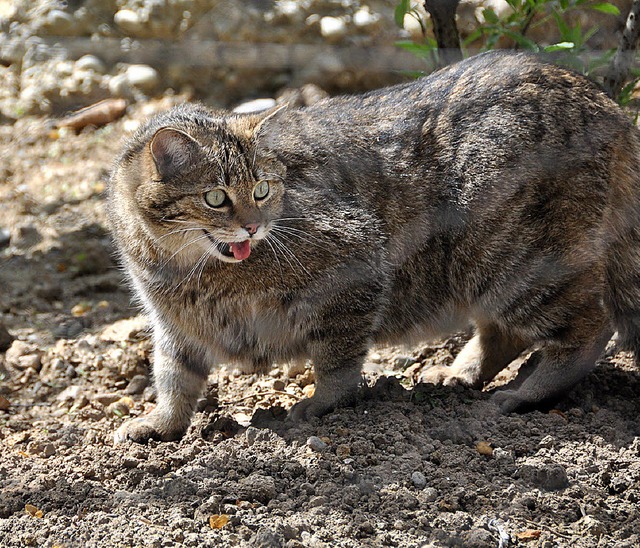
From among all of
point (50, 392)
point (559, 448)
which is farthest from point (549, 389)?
point (50, 392)

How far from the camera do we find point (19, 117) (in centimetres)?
766

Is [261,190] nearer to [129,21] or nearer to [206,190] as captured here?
[206,190]

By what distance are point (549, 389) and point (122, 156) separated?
219cm

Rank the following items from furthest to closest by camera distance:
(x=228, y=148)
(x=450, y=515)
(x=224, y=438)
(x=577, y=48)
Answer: (x=577, y=48)
(x=224, y=438)
(x=228, y=148)
(x=450, y=515)

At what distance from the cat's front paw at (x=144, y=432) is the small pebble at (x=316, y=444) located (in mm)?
806

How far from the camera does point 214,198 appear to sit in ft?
11.7

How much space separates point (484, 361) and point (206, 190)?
1.66m

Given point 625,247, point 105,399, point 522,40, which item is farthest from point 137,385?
point 522,40

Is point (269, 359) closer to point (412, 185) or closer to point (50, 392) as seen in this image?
point (412, 185)

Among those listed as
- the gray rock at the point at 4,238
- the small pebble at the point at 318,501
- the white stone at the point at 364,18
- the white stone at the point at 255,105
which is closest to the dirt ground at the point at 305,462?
the small pebble at the point at 318,501

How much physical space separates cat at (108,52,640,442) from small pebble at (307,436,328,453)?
32 cm

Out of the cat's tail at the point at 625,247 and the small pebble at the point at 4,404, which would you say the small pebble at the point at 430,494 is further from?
the small pebble at the point at 4,404

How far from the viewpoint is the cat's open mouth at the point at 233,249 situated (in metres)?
3.62

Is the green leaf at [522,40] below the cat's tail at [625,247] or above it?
above
